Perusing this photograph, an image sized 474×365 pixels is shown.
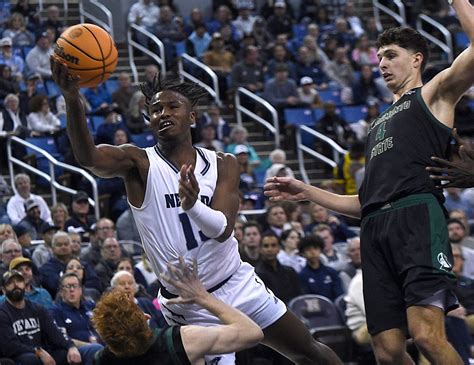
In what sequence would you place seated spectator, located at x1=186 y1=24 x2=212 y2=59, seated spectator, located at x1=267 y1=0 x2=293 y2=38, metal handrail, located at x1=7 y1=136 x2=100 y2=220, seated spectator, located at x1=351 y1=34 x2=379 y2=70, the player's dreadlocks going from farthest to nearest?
seated spectator, located at x1=267 y1=0 x2=293 y2=38 < seated spectator, located at x1=351 y1=34 x2=379 y2=70 < seated spectator, located at x1=186 y1=24 x2=212 y2=59 < metal handrail, located at x1=7 y1=136 x2=100 y2=220 < the player's dreadlocks

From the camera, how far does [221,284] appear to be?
6848 mm

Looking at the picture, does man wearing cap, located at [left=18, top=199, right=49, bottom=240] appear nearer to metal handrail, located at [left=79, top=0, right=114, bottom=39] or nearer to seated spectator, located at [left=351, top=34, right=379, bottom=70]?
metal handrail, located at [left=79, top=0, right=114, bottom=39]

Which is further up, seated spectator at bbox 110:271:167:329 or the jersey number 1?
the jersey number 1

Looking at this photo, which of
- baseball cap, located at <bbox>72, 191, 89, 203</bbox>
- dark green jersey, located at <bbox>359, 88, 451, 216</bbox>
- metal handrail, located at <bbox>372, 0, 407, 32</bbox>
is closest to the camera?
dark green jersey, located at <bbox>359, 88, 451, 216</bbox>

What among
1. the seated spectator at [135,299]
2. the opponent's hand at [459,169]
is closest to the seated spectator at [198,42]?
the seated spectator at [135,299]

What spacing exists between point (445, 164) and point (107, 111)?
10336 millimetres

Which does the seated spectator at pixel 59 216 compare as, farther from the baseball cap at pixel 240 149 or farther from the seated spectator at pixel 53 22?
the seated spectator at pixel 53 22

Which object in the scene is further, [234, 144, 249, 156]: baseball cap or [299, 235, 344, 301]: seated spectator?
[234, 144, 249, 156]: baseball cap

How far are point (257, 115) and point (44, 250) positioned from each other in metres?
7.25

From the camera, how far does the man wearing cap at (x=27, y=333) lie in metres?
9.92

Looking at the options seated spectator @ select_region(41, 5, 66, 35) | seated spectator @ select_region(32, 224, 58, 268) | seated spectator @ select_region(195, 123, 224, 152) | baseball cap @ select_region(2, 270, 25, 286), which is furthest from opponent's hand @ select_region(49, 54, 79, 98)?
seated spectator @ select_region(41, 5, 66, 35)

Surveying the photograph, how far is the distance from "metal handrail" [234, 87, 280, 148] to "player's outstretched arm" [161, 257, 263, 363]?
11889 mm

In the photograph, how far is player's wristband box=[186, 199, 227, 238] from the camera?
6.30 meters

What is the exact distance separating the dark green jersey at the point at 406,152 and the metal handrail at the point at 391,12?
15832 mm
